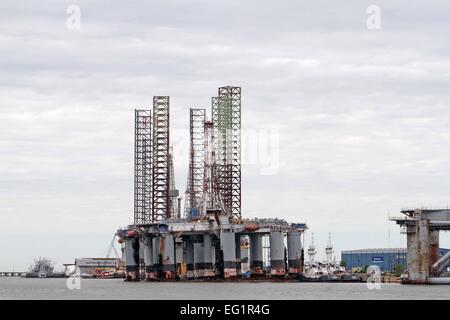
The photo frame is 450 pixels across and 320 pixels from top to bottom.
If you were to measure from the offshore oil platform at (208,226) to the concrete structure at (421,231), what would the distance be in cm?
2934

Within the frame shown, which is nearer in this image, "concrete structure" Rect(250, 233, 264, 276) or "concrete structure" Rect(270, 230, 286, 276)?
"concrete structure" Rect(270, 230, 286, 276)

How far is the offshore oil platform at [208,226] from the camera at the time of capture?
6447 inches

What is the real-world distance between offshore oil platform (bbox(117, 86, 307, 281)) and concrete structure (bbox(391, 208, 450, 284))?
2934 cm

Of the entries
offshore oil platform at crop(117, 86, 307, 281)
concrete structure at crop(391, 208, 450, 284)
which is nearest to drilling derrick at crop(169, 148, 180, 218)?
offshore oil platform at crop(117, 86, 307, 281)

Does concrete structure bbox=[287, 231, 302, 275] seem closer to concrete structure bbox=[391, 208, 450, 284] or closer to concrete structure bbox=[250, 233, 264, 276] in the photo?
concrete structure bbox=[250, 233, 264, 276]

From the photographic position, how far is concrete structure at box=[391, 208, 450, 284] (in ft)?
445

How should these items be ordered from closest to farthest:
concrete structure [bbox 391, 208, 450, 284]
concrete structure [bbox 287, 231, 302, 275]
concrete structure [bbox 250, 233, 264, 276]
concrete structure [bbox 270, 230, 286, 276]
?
concrete structure [bbox 391, 208, 450, 284], concrete structure [bbox 270, 230, 286, 276], concrete structure [bbox 287, 231, 302, 275], concrete structure [bbox 250, 233, 264, 276]

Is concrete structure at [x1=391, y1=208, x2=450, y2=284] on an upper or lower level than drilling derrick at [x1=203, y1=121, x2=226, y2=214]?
lower

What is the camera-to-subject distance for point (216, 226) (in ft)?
535

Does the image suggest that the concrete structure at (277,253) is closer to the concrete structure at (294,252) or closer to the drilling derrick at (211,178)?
the concrete structure at (294,252)

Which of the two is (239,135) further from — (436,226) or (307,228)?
(436,226)

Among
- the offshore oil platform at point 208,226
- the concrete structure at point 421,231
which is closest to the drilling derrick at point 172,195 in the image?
the offshore oil platform at point 208,226

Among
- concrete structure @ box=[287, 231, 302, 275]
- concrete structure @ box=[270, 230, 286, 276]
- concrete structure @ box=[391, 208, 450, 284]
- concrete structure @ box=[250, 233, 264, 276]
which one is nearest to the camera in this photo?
concrete structure @ box=[391, 208, 450, 284]
